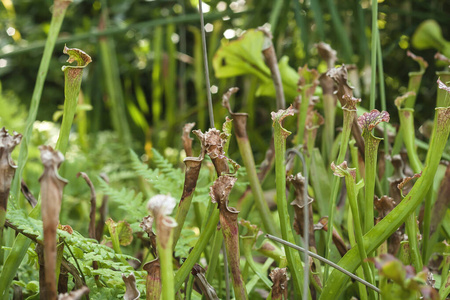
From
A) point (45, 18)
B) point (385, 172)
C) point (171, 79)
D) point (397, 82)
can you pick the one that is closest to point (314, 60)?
point (397, 82)

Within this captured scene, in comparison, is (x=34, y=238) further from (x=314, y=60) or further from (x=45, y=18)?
(x=45, y=18)

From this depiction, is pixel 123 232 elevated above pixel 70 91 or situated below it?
below

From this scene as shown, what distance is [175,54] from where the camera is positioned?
3.78 feet

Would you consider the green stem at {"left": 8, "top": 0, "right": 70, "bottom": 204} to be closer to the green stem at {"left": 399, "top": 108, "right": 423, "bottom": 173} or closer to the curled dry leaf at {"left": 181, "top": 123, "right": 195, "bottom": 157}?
the curled dry leaf at {"left": 181, "top": 123, "right": 195, "bottom": 157}

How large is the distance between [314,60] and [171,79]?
34cm

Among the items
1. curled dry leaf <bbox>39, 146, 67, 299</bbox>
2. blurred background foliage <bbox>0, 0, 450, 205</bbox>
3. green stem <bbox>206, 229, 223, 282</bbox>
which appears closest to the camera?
curled dry leaf <bbox>39, 146, 67, 299</bbox>

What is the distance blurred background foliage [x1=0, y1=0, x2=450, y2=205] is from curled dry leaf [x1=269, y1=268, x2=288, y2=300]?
1.10 ft

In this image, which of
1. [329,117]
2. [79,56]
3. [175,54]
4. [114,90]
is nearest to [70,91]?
[79,56]

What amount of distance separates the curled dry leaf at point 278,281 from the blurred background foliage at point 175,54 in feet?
1.10

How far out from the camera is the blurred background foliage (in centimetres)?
79

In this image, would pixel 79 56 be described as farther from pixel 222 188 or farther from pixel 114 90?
pixel 114 90

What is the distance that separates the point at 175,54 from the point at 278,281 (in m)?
0.96

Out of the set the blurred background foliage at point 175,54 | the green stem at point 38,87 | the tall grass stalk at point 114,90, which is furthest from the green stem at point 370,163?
the tall grass stalk at point 114,90

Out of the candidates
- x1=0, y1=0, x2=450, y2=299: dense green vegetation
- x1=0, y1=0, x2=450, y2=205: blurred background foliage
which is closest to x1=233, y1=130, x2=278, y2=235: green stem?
x1=0, y1=0, x2=450, y2=299: dense green vegetation
